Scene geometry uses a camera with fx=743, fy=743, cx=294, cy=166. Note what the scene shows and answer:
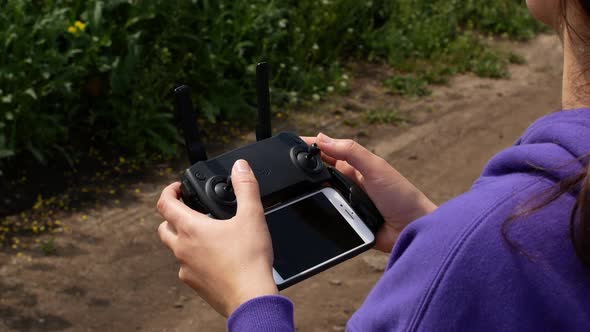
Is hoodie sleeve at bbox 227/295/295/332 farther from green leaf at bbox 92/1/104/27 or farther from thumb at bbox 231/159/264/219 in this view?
green leaf at bbox 92/1/104/27

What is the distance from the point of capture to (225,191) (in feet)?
4.48

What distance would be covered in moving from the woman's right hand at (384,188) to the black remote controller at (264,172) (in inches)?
1.0

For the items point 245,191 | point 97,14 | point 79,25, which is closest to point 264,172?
point 245,191

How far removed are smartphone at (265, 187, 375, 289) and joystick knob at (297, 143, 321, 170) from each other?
0.27ft

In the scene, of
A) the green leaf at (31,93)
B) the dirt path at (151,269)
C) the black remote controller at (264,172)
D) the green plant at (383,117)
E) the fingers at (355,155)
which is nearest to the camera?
the black remote controller at (264,172)

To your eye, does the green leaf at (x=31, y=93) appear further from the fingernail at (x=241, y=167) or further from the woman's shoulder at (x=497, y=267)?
the woman's shoulder at (x=497, y=267)

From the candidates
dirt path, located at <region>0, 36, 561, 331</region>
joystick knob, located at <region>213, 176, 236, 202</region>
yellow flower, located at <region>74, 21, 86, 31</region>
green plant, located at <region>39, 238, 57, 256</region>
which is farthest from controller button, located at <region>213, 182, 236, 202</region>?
yellow flower, located at <region>74, 21, 86, 31</region>

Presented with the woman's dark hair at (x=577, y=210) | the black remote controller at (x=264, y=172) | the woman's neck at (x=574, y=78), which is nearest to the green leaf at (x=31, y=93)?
the black remote controller at (x=264, y=172)

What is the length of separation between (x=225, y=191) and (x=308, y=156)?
25 centimetres

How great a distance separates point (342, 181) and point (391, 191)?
0.38ft

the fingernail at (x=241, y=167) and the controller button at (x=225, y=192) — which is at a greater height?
the fingernail at (x=241, y=167)

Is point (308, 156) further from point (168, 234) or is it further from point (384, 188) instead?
point (168, 234)

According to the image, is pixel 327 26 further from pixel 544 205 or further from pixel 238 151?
pixel 544 205

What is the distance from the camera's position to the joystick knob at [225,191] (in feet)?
4.47
